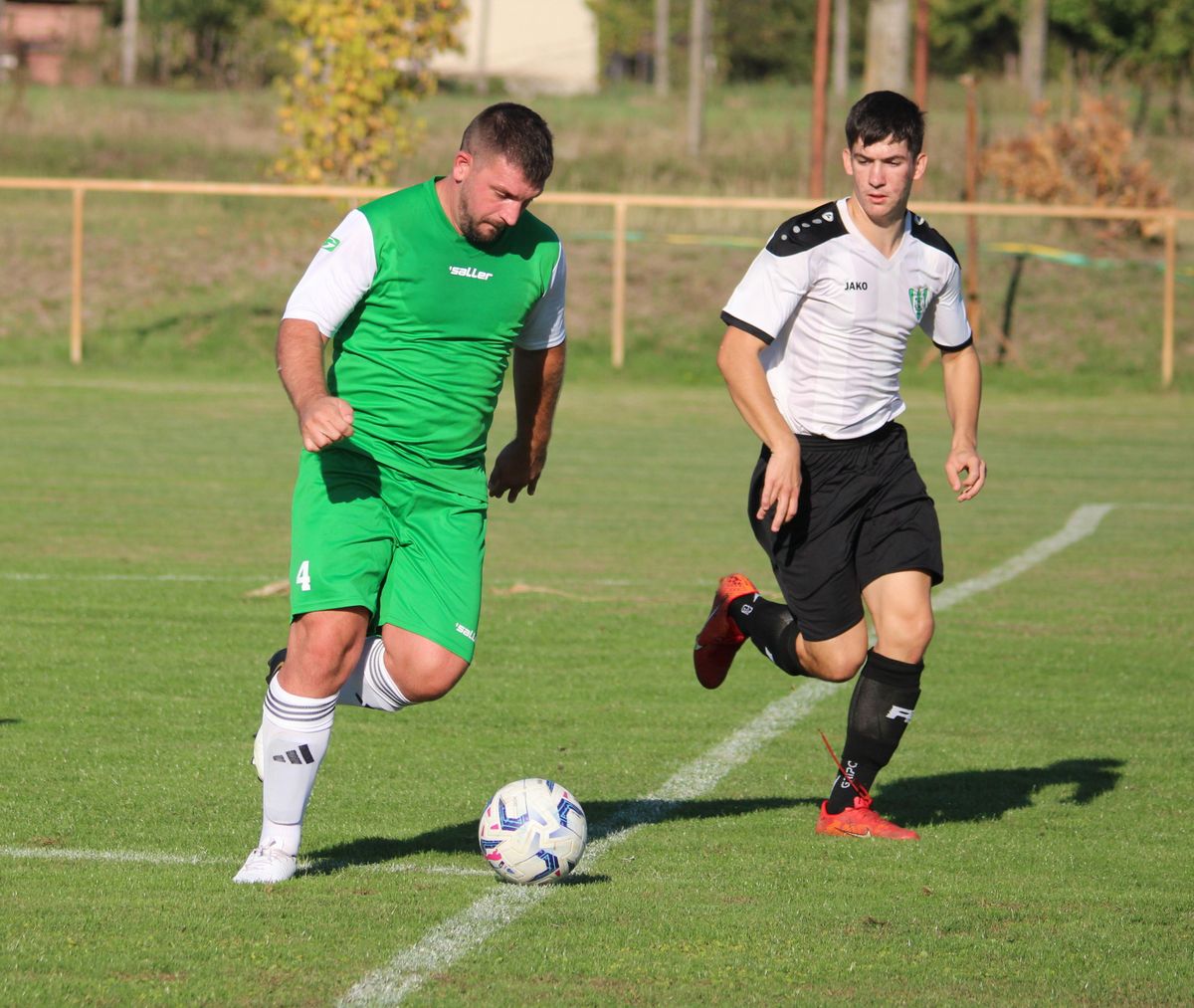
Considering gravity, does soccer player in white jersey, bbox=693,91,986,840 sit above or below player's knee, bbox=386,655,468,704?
above

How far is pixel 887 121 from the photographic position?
5453 mm

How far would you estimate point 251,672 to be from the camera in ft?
25.7

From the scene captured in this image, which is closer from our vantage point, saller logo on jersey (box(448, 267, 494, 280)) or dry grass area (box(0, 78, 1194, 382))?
saller logo on jersey (box(448, 267, 494, 280))

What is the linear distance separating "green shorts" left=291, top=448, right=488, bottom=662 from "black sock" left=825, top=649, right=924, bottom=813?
1380 mm

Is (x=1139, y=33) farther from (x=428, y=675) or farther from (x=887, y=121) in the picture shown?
(x=428, y=675)

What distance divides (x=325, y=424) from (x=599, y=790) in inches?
85.3

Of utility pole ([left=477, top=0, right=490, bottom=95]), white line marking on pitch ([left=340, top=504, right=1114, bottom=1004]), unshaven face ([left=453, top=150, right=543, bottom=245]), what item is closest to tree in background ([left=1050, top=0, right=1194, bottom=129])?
utility pole ([left=477, top=0, right=490, bottom=95])

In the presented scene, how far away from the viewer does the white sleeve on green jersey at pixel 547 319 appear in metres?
5.24

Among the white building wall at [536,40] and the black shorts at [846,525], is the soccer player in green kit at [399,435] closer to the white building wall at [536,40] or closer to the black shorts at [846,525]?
the black shorts at [846,525]

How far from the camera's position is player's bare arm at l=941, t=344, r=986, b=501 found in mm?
5852

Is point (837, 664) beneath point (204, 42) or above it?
beneath

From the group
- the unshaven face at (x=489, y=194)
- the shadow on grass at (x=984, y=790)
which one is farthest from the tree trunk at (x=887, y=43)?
the unshaven face at (x=489, y=194)

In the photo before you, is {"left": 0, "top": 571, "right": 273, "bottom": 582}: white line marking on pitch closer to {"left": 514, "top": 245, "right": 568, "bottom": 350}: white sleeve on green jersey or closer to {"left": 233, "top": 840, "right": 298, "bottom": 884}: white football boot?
{"left": 514, "top": 245, "right": 568, "bottom": 350}: white sleeve on green jersey

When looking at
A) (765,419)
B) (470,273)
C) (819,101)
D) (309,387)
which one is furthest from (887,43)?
(309,387)
